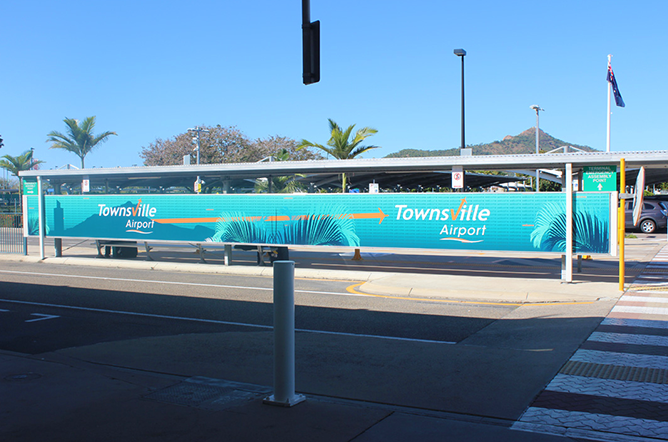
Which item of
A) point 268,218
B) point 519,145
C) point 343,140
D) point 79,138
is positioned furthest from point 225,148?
point 519,145

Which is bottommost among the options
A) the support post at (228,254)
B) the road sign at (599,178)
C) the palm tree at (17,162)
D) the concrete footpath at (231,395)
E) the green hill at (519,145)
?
the concrete footpath at (231,395)

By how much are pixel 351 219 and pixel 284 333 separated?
11247 mm

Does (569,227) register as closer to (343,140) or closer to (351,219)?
(351,219)

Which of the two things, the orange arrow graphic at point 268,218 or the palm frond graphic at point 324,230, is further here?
the palm frond graphic at point 324,230

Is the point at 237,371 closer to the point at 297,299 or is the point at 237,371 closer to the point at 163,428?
the point at 163,428

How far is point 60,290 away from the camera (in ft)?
48.0

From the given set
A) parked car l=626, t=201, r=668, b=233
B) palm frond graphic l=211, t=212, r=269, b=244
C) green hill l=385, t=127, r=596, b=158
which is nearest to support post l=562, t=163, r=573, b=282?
palm frond graphic l=211, t=212, r=269, b=244

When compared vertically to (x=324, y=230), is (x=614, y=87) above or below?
above

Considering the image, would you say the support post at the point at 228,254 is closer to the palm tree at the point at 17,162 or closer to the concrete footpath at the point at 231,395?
the concrete footpath at the point at 231,395

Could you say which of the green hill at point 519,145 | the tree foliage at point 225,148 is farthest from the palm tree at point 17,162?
the green hill at point 519,145

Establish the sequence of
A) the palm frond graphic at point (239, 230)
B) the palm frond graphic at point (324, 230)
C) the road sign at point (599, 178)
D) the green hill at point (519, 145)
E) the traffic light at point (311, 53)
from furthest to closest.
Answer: the green hill at point (519, 145) → the palm frond graphic at point (239, 230) → the palm frond graphic at point (324, 230) → the road sign at point (599, 178) → the traffic light at point (311, 53)

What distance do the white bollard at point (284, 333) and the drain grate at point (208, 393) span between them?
0.52m

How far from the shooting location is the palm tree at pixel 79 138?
52438 mm

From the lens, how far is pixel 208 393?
6.22 metres
